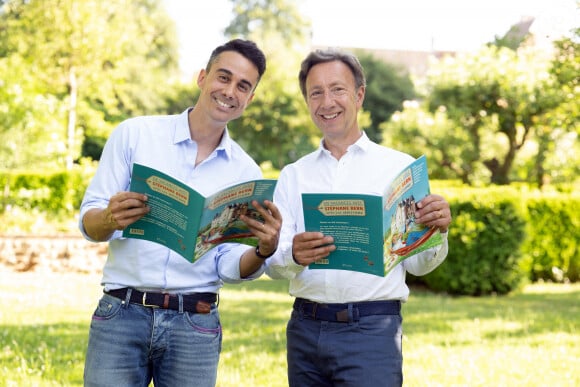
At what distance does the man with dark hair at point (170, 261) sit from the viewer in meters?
2.97

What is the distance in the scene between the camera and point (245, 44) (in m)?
3.29

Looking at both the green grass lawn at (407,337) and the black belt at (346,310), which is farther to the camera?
the green grass lawn at (407,337)

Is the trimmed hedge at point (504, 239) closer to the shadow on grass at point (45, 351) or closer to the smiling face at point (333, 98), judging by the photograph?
the shadow on grass at point (45, 351)

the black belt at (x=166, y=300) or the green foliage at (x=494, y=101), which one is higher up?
the green foliage at (x=494, y=101)

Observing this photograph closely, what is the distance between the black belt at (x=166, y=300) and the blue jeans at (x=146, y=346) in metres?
0.02

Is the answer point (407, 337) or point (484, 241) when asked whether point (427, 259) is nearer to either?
point (407, 337)

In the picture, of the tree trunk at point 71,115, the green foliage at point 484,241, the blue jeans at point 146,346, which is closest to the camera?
the blue jeans at point 146,346

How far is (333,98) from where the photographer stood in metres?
3.25

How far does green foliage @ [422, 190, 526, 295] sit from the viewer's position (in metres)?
10.9

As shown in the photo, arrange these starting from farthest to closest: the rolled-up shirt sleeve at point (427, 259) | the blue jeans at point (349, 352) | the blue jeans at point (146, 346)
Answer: the rolled-up shirt sleeve at point (427, 259), the blue jeans at point (349, 352), the blue jeans at point (146, 346)

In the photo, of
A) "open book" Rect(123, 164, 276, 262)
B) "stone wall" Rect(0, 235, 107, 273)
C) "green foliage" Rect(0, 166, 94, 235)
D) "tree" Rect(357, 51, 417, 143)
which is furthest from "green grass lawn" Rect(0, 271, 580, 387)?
"tree" Rect(357, 51, 417, 143)

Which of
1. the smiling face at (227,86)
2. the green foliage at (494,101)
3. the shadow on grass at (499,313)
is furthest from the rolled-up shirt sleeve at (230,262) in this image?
the green foliage at (494,101)

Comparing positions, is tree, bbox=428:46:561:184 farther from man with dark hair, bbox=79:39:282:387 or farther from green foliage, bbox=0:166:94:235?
man with dark hair, bbox=79:39:282:387

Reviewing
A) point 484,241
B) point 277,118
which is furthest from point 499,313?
point 277,118
